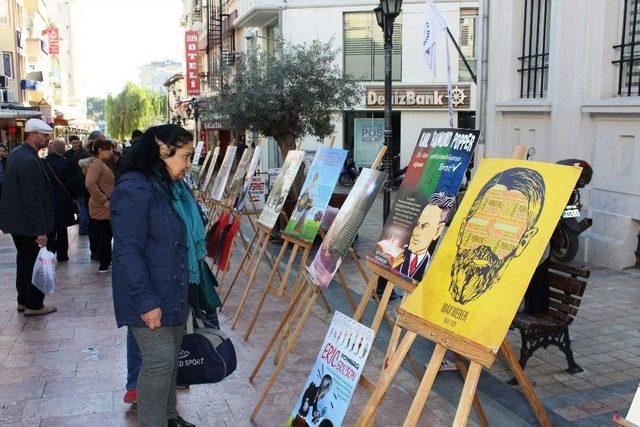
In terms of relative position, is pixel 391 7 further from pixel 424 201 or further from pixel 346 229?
pixel 424 201

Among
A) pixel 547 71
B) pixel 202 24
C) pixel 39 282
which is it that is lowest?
pixel 39 282

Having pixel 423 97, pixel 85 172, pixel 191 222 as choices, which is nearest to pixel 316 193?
pixel 191 222

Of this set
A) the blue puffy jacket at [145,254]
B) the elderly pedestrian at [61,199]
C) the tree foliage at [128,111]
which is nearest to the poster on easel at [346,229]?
the blue puffy jacket at [145,254]

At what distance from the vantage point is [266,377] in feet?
16.4

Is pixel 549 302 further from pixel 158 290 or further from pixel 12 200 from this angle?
pixel 12 200

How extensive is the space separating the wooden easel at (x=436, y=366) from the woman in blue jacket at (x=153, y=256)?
1103mm

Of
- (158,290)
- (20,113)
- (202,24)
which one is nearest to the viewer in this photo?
(158,290)

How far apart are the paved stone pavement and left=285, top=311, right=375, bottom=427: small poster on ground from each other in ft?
2.52

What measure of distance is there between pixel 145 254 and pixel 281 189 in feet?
10.4

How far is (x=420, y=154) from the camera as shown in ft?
13.7

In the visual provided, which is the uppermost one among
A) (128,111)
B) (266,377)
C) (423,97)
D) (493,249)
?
(128,111)

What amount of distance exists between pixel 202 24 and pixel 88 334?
3811 centimetres

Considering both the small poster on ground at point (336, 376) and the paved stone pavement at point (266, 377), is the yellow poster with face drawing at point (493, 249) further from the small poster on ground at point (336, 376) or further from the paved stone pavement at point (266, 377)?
the paved stone pavement at point (266, 377)

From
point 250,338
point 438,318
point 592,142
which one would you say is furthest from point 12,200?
point 592,142
